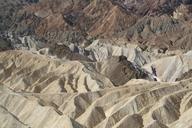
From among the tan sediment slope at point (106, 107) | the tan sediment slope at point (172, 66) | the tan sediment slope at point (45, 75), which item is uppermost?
the tan sediment slope at point (106, 107)

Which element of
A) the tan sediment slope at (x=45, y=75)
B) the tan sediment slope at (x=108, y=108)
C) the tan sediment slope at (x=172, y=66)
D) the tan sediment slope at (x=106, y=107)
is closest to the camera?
the tan sediment slope at (x=108, y=108)

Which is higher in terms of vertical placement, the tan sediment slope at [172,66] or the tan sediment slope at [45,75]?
the tan sediment slope at [45,75]

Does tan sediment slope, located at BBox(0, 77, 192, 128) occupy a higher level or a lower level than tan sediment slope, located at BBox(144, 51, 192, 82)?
higher

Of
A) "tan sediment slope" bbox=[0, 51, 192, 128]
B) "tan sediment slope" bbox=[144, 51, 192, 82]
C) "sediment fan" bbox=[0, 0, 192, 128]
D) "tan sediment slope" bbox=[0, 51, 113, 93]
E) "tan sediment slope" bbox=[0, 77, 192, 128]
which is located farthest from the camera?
"tan sediment slope" bbox=[144, 51, 192, 82]

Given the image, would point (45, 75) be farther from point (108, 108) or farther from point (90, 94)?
→ point (108, 108)

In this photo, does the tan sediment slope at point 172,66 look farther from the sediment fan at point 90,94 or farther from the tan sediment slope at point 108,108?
the tan sediment slope at point 108,108

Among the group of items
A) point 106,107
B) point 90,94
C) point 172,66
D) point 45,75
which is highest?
point 106,107

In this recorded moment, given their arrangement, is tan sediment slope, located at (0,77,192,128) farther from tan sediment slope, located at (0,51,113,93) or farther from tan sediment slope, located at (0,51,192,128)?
tan sediment slope, located at (0,51,113,93)

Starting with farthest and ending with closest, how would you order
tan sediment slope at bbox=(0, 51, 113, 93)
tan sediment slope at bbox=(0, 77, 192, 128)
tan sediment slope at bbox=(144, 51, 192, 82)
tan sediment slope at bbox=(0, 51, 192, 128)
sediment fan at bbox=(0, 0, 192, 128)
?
tan sediment slope at bbox=(144, 51, 192, 82)
tan sediment slope at bbox=(0, 51, 113, 93)
sediment fan at bbox=(0, 0, 192, 128)
tan sediment slope at bbox=(0, 51, 192, 128)
tan sediment slope at bbox=(0, 77, 192, 128)

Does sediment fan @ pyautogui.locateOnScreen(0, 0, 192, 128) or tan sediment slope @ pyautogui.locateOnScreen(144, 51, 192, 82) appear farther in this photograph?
tan sediment slope @ pyautogui.locateOnScreen(144, 51, 192, 82)

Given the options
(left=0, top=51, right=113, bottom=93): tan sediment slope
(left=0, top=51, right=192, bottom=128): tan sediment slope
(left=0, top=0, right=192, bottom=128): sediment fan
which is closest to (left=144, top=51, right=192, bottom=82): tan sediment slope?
(left=0, top=0, right=192, bottom=128): sediment fan

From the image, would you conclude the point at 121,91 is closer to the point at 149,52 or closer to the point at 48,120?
the point at 48,120

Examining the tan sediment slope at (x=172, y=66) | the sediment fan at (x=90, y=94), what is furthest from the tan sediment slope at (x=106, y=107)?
the tan sediment slope at (x=172, y=66)

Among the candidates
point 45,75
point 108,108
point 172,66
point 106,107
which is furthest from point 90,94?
point 172,66
